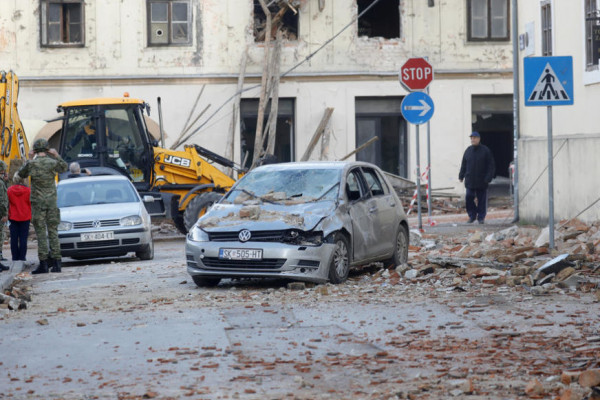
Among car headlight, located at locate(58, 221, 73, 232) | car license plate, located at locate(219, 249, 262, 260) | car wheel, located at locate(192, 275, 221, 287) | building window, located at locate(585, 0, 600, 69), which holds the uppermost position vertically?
building window, located at locate(585, 0, 600, 69)

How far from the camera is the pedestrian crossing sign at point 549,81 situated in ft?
52.2

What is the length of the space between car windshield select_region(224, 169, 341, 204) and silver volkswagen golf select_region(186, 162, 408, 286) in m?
0.01

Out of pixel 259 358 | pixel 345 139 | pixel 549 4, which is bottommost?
pixel 259 358

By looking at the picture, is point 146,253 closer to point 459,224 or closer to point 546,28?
point 459,224

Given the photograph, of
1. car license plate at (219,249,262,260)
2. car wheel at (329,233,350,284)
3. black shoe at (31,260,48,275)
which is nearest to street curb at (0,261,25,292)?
black shoe at (31,260,48,275)

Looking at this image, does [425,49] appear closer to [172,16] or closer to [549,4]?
[172,16]

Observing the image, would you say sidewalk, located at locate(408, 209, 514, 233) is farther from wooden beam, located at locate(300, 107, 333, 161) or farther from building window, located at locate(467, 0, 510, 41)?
building window, located at locate(467, 0, 510, 41)

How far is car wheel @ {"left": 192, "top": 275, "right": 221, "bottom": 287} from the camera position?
44.2 feet

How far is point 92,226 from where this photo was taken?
1825 cm

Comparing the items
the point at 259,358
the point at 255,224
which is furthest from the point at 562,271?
the point at 259,358

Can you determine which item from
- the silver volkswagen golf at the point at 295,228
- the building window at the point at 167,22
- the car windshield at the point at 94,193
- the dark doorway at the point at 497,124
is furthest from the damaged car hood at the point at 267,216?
the dark doorway at the point at 497,124

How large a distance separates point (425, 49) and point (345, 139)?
363 cm

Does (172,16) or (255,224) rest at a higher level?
(172,16)

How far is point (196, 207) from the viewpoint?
23344mm
